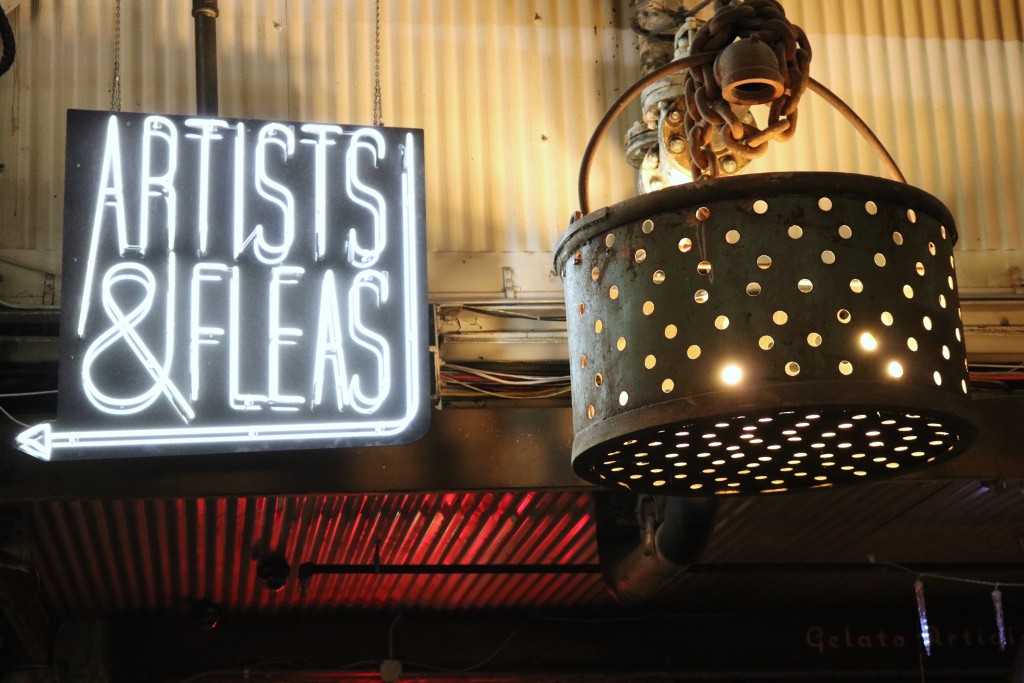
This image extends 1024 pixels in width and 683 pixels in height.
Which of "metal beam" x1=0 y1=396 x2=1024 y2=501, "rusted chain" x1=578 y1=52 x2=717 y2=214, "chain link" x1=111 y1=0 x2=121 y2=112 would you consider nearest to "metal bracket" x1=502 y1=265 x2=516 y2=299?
"metal beam" x1=0 y1=396 x2=1024 y2=501

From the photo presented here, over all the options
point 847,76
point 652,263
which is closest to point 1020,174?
point 847,76

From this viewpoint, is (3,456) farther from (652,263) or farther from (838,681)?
(838,681)

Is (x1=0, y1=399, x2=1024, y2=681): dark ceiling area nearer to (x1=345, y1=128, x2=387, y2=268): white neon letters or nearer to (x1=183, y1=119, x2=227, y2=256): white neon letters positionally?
(x1=345, y1=128, x2=387, y2=268): white neon letters

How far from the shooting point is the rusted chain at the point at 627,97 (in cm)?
182

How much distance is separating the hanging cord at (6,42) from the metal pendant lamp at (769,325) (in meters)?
4.20

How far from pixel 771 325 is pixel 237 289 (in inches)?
138

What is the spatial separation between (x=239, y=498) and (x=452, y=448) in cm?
84

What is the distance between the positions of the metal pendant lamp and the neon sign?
3024 mm

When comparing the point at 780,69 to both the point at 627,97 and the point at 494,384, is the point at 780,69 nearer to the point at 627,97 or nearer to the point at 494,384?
the point at 627,97

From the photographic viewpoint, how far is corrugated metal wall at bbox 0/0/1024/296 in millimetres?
5652

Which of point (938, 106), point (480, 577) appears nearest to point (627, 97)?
point (938, 106)

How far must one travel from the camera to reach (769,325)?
1519 mm

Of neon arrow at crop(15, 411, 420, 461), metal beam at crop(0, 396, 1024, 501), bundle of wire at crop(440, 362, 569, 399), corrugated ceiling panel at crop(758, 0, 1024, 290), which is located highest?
corrugated ceiling panel at crop(758, 0, 1024, 290)

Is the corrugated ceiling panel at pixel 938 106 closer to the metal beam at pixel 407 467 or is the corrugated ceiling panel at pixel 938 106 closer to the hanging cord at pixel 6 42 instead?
the metal beam at pixel 407 467
